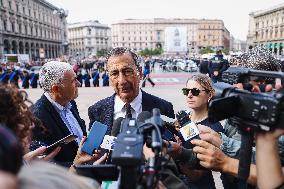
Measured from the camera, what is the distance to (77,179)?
0.93 metres

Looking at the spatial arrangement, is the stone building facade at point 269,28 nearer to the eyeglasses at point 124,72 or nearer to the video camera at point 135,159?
the eyeglasses at point 124,72

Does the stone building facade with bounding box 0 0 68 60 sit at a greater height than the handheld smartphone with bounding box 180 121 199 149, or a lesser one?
greater

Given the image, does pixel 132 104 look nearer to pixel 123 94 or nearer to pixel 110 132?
pixel 123 94

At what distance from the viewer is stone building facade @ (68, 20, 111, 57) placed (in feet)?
385

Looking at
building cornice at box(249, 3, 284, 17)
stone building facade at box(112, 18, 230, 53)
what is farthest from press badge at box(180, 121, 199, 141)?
stone building facade at box(112, 18, 230, 53)

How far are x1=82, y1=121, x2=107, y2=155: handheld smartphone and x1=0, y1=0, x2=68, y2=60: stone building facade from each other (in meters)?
41.1

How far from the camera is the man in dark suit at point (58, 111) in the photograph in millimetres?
2615

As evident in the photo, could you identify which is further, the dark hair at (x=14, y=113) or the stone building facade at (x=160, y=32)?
the stone building facade at (x=160, y=32)

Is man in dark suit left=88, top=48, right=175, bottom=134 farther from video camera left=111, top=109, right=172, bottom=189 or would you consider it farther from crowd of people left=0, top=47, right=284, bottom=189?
video camera left=111, top=109, right=172, bottom=189

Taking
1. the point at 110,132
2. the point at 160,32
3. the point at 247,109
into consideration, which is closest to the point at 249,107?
the point at 247,109

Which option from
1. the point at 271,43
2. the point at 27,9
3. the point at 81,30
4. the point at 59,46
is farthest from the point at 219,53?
the point at 81,30

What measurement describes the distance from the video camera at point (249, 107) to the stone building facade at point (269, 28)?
61.2 meters

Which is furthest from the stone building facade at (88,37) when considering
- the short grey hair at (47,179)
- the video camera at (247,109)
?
the short grey hair at (47,179)

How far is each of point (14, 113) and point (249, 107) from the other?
1193mm
